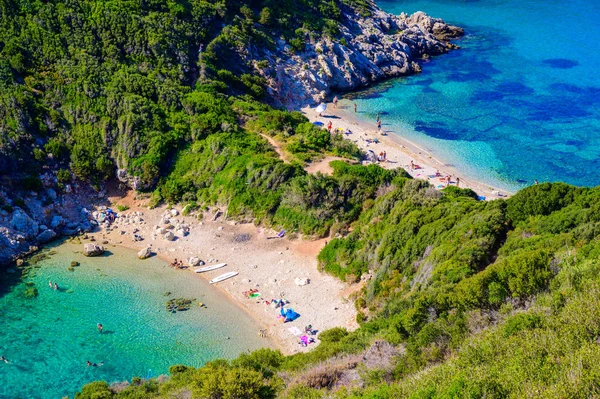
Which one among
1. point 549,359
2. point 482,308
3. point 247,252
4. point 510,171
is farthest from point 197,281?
point 510,171

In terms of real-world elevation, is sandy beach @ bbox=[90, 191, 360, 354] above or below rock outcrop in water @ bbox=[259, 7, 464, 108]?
below

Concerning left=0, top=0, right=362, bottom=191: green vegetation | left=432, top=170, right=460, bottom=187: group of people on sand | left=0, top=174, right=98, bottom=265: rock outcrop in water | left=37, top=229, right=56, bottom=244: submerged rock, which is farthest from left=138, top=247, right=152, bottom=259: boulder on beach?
left=432, top=170, right=460, bottom=187: group of people on sand

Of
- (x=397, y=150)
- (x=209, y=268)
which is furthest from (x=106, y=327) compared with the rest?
(x=397, y=150)

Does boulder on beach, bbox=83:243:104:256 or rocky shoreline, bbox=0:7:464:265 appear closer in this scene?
boulder on beach, bbox=83:243:104:256

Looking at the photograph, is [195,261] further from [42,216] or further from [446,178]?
[446,178]

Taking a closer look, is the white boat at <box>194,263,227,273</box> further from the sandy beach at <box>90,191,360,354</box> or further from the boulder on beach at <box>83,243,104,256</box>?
the boulder on beach at <box>83,243,104,256</box>

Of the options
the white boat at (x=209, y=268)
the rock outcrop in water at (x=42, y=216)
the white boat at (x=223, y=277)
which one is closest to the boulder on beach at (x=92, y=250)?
the rock outcrop in water at (x=42, y=216)
